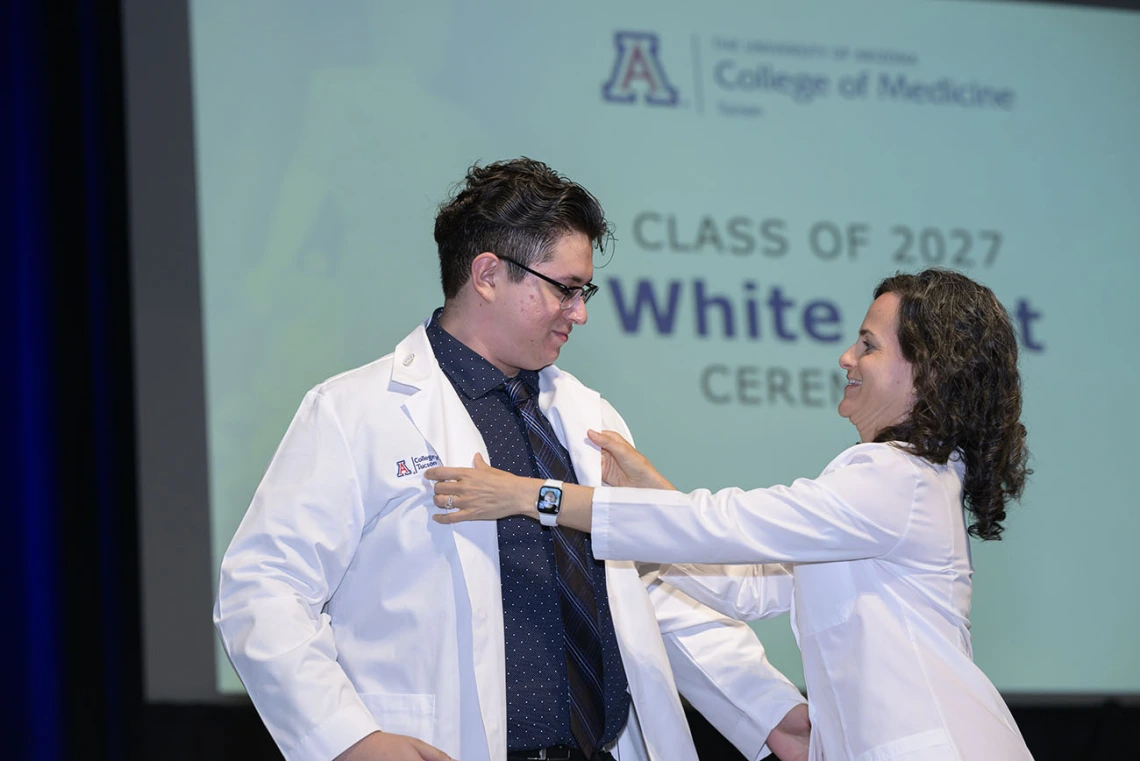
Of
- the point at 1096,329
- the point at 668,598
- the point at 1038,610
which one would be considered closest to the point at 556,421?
the point at 668,598

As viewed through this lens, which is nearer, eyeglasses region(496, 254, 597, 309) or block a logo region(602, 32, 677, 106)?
eyeglasses region(496, 254, 597, 309)

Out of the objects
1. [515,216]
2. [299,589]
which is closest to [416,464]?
[299,589]

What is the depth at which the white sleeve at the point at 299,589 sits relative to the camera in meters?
1.95

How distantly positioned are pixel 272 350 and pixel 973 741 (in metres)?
2.08

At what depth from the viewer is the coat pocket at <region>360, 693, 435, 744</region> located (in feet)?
6.76

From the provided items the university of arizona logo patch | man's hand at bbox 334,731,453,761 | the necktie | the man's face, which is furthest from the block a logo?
man's hand at bbox 334,731,453,761

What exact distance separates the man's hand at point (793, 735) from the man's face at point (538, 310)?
82cm

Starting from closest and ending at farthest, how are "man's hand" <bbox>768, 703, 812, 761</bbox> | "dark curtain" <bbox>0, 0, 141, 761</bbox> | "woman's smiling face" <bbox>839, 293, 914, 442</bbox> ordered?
"woman's smiling face" <bbox>839, 293, 914, 442</bbox> < "man's hand" <bbox>768, 703, 812, 761</bbox> < "dark curtain" <bbox>0, 0, 141, 761</bbox>

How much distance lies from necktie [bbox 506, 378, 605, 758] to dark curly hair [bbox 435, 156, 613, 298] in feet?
1.24

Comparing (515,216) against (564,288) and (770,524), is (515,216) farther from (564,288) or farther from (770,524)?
(770,524)

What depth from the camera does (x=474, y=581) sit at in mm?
2119

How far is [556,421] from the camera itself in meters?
2.47

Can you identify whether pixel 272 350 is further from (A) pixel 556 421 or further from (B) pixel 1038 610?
(B) pixel 1038 610

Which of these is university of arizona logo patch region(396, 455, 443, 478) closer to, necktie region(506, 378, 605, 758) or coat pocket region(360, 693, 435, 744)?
necktie region(506, 378, 605, 758)
